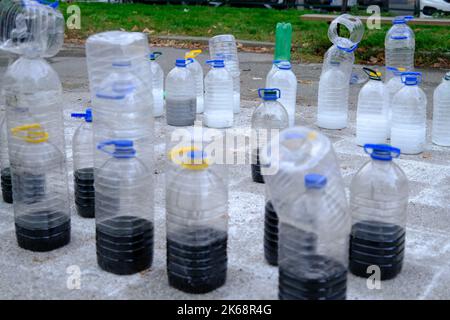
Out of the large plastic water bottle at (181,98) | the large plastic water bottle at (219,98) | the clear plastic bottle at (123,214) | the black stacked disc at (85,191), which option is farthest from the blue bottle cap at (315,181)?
the large plastic water bottle at (181,98)

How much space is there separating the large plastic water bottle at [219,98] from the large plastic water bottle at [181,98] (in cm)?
18

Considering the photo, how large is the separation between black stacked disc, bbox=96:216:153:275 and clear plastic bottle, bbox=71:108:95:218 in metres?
0.73

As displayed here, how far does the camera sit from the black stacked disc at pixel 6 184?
168 inches

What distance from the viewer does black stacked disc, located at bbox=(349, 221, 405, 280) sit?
3242 mm

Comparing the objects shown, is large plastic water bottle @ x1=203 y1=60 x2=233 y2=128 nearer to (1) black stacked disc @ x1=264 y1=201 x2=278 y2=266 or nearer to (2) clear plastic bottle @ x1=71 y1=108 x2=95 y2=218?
(2) clear plastic bottle @ x1=71 y1=108 x2=95 y2=218

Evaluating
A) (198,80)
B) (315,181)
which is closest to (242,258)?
(315,181)

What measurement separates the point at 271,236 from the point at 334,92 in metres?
3.26

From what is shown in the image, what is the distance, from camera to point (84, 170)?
4.09 m

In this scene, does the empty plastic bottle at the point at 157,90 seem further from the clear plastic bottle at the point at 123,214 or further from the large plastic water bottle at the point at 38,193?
the clear plastic bottle at the point at 123,214

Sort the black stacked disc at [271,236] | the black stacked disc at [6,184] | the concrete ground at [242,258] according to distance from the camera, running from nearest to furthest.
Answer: the concrete ground at [242,258] < the black stacked disc at [271,236] < the black stacked disc at [6,184]

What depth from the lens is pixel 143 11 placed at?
54.5ft

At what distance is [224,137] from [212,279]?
297 centimetres

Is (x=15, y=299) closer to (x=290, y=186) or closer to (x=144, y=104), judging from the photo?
(x=144, y=104)

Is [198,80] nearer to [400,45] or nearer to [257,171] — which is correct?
[400,45]
